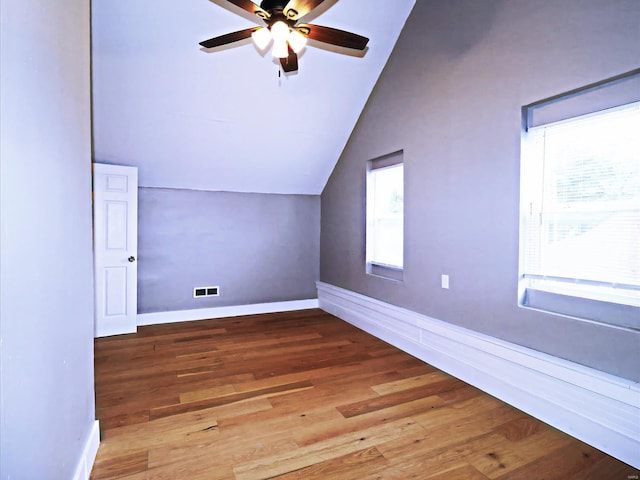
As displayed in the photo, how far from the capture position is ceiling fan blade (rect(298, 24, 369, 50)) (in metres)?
2.31

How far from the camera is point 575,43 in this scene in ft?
6.46

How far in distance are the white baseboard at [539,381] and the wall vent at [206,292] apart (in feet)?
8.44

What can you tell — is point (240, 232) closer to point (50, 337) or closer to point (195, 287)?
point (195, 287)

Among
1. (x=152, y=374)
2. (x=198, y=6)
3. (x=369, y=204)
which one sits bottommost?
(x=152, y=374)

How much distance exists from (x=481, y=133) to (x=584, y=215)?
941 millimetres

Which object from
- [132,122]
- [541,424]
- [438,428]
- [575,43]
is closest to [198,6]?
[132,122]

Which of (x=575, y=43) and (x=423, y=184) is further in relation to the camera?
(x=423, y=184)

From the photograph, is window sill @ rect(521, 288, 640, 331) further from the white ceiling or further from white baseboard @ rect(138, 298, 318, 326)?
white baseboard @ rect(138, 298, 318, 326)

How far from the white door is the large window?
13.1 feet

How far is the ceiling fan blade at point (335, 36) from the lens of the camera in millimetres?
2308

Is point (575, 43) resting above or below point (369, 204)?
above

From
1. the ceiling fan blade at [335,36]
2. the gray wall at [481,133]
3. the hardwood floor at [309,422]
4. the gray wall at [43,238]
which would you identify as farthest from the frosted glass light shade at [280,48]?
the hardwood floor at [309,422]

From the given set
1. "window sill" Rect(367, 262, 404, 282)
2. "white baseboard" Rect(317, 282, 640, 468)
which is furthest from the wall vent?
"white baseboard" Rect(317, 282, 640, 468)

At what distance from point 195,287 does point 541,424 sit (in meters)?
4.01
